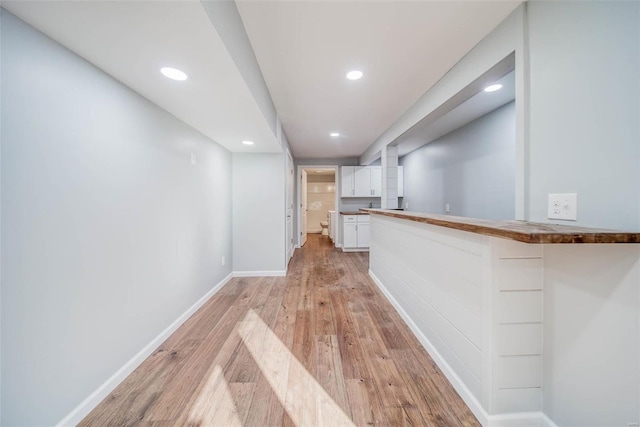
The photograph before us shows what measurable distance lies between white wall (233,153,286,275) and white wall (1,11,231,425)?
1712 mm

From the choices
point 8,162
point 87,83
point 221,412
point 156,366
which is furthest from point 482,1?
point 156,366

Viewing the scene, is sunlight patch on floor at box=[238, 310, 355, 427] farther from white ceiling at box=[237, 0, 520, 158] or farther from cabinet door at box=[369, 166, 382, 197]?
cabinet door at box=[369, 166, 382, 197]

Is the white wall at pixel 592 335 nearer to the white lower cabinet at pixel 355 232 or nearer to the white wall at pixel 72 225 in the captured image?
the white wall at pixel 72 225

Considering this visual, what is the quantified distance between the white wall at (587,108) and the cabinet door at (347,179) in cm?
462

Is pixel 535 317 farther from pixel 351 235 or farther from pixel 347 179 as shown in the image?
pixel 347 179

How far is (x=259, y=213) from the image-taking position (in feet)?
12.7

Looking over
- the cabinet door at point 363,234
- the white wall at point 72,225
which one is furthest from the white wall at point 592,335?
the cabinet door at point 363,234

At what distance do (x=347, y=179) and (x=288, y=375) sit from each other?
15.7 ft

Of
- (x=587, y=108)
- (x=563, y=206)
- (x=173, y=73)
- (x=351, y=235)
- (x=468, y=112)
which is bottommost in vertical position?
(x=351, y=235)

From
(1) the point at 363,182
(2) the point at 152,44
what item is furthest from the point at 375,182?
(2) the point at 152,44

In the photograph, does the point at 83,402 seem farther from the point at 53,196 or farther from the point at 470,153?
the point at 470,153

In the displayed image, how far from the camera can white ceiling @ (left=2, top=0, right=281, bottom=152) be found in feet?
3.17

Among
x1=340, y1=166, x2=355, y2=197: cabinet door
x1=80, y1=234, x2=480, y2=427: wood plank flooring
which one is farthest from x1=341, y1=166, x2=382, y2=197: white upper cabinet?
x1=80, y1=234, x2=480, y2=427: wood plank flooring

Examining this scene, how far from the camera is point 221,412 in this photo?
134cm
